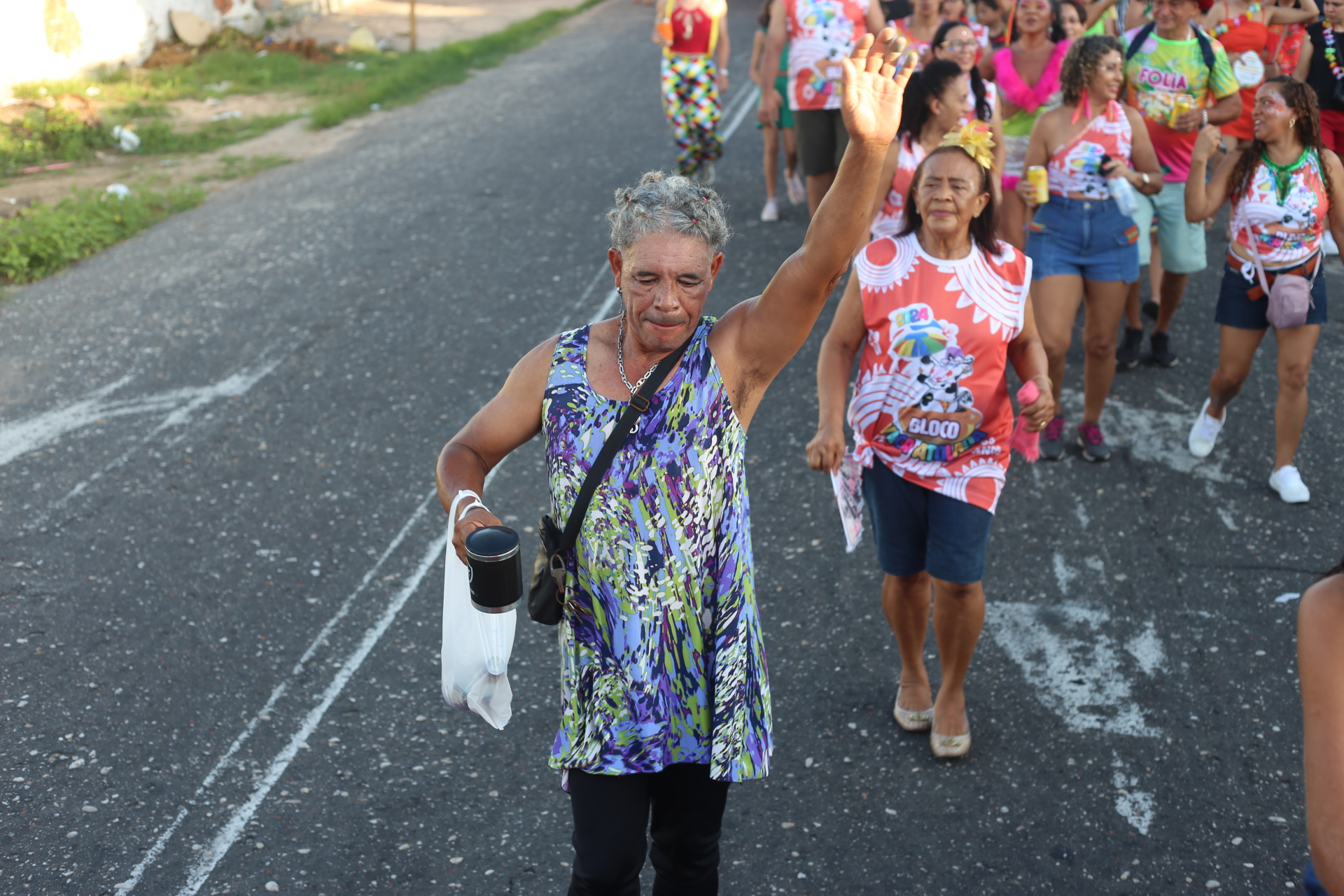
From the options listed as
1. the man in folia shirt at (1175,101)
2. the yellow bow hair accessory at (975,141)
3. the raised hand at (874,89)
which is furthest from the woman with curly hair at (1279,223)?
the raised hand at (874,89)

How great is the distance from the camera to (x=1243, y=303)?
17.5ft

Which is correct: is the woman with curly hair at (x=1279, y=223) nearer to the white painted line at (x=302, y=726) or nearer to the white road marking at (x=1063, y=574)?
the white road marking at (x=1063, y=574)

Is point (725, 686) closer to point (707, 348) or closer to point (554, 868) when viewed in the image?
point (707, 348)

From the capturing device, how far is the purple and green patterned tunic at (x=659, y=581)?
2.56 metres

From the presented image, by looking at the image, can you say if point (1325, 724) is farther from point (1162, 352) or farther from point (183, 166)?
point (183, 166)

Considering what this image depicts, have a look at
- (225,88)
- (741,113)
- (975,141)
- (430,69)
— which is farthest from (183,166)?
(975,141)

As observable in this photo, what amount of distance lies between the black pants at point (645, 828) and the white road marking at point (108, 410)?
458 centimetres

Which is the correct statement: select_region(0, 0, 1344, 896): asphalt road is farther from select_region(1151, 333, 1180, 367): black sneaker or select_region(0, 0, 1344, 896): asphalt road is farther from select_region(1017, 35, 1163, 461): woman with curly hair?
select_region(1017, 35, 1163, 461): woman with curly hair

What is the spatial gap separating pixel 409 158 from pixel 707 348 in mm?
9370

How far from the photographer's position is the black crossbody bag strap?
2541 millimetres

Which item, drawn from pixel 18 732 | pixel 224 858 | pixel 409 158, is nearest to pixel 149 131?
pixel 409 158

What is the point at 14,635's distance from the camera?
461cm

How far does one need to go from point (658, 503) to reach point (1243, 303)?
399 cm

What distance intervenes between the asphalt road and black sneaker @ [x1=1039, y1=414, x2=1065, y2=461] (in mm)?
104
